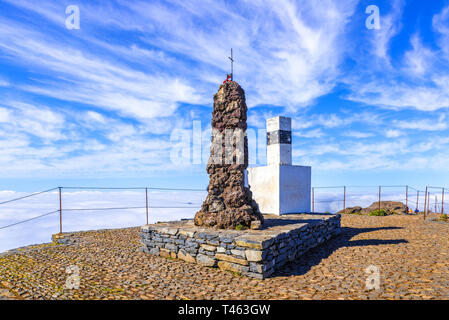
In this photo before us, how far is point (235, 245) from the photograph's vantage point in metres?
6.00

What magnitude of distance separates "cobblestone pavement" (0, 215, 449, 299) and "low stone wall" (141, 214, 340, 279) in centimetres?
21

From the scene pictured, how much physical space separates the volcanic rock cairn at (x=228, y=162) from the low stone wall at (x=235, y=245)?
2.48 feet

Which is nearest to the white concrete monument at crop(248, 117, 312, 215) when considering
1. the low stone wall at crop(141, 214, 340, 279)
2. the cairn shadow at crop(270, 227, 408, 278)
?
the cairn shadow at crop(270, 227, 408, 278)

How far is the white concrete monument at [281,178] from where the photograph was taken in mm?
11825

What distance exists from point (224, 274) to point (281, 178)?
21.6ft

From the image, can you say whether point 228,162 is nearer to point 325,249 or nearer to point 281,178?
point 325,249

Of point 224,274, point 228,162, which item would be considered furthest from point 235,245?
point 228,162

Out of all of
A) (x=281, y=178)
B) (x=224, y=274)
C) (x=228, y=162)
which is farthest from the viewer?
(x=281, y=178)

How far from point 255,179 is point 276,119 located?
2.98 metres

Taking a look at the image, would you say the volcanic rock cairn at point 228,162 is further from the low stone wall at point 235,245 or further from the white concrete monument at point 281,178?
the white concrete monument at point 281,178

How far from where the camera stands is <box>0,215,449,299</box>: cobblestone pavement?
478 centimetres

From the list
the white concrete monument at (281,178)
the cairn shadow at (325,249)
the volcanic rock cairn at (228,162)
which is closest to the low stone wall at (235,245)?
the cairn shadow at (325,249)

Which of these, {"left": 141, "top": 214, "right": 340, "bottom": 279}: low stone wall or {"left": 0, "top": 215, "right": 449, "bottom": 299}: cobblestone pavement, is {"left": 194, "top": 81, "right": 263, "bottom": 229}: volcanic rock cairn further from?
{"left": 0, "top": 215, "right": 449, "bottom": 299}: cobblestone pavement

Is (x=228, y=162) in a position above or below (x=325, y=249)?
above
